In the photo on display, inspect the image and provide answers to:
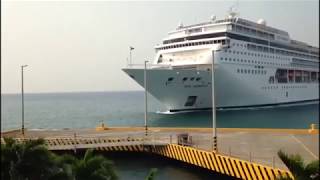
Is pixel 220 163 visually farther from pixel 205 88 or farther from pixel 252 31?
pixel 252 31

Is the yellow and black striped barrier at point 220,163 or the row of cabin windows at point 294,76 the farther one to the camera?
the row of cabin windows at point 294,76

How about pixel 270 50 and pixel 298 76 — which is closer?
pixel 270 50

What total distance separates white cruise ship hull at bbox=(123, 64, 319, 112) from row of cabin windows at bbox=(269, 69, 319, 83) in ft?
3.92

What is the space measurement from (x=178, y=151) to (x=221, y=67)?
25020 mm

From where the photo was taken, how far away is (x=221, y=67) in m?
42.8

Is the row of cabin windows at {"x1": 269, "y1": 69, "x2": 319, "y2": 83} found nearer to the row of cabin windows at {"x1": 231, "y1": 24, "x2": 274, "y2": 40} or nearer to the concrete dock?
the row of cabin windows at {"x1": 231, "y1": 24, "x2": 274, "y2": 40}

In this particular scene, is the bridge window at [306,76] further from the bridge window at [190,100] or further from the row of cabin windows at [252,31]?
the bridge window at [190,100]

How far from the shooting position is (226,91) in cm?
4578

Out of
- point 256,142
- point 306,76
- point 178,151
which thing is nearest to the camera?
point 178,151

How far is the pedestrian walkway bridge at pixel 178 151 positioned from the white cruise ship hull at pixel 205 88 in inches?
710

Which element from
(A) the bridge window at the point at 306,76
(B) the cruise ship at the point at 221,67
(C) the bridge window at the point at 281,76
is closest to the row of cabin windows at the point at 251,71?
(B) the cruise ship at the point at 221,67

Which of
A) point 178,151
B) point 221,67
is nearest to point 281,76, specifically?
point 221,67

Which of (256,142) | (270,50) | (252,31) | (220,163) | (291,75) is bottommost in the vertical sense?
(220,163)

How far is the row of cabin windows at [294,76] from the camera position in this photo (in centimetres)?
5543
